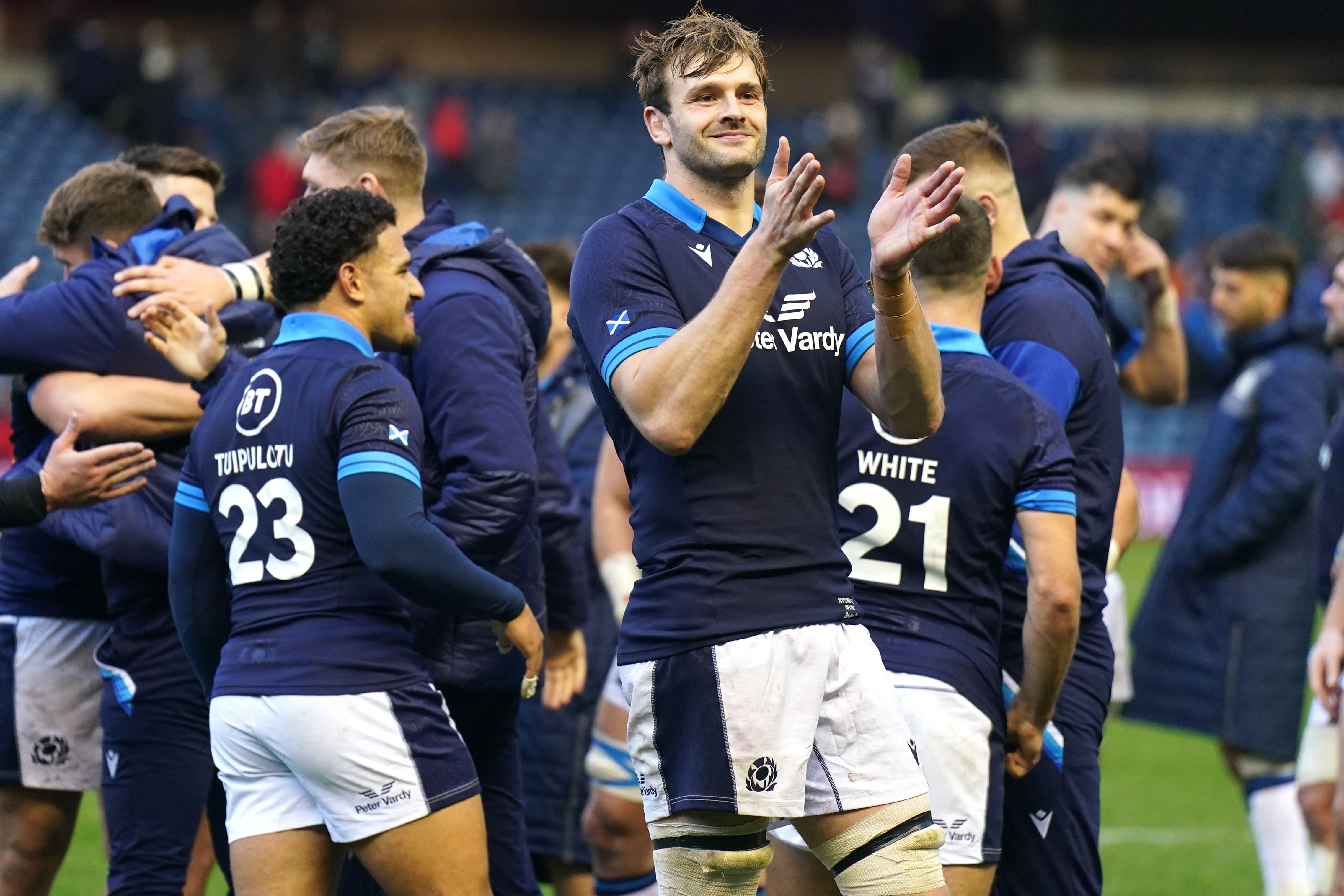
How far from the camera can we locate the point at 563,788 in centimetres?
561

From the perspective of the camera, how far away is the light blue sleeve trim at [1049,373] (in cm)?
416

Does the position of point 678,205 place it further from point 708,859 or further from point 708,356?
point 708,859

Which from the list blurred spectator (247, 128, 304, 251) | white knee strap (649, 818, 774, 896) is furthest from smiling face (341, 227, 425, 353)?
blurred spectator (247, 128, 304, 251)

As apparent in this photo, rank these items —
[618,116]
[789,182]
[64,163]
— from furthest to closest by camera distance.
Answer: [618,116] < [64,163] < [789,182]

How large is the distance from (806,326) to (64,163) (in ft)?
60.9

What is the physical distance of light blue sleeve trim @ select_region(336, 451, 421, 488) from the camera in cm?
345

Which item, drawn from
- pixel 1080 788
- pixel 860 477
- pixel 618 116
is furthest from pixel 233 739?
pixel 618 116

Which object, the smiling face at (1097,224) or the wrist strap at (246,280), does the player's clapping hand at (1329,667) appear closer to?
the smiling face at (1097,224)

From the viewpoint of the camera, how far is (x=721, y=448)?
3.15 metres

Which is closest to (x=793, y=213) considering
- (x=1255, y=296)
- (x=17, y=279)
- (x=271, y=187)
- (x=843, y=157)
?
(x=17, y=279)

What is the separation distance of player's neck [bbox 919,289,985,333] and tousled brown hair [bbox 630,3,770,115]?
0.82m

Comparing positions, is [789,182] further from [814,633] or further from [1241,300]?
[1241,300]

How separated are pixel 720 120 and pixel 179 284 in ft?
5.91

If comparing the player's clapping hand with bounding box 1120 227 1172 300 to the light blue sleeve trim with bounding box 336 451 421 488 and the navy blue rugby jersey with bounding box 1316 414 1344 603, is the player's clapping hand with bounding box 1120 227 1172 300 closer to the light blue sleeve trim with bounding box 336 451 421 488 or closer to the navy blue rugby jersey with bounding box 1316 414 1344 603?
the navy blue rugby jersey with bounding box 1316 414 1344 603
